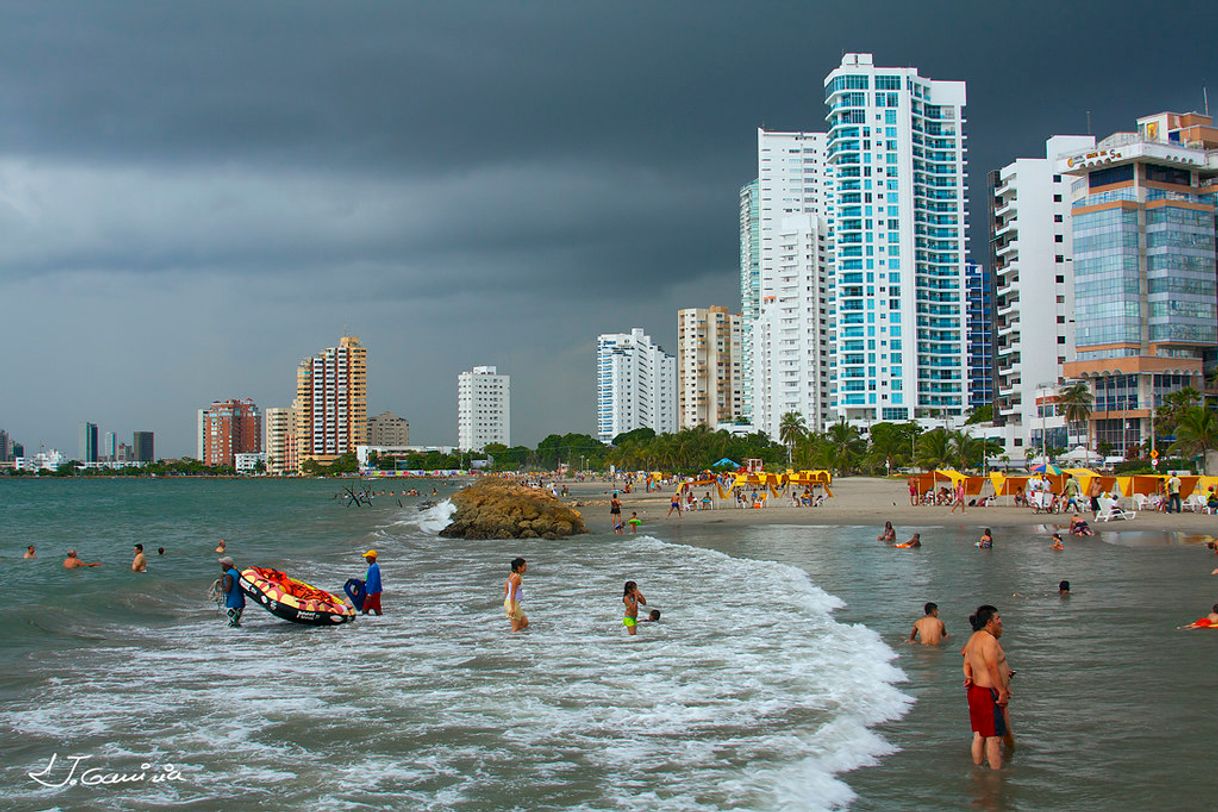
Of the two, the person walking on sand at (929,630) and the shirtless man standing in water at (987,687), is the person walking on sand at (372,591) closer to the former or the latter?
the person walking on sand at (929,630)

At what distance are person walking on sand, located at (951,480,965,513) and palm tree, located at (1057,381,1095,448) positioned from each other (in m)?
40.6

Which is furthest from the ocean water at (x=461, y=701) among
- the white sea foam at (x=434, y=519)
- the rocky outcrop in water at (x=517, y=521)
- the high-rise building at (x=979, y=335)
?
the high-rise building at (x=979, y=335)

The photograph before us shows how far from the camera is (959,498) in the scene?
50281 mm

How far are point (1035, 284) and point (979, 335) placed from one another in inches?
2818

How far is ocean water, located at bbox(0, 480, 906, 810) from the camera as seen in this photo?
9281mm

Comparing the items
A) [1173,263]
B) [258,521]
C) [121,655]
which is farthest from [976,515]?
[1173,263]

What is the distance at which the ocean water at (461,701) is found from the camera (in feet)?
30.5

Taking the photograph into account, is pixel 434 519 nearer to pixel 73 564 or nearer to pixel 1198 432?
pixel 73 564

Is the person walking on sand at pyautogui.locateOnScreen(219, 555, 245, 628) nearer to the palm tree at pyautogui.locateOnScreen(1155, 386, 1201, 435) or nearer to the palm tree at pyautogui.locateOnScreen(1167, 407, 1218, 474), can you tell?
the palm tree at pyautogui.locateOnScreen(1167, 407, 1218, 474)

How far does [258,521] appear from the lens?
68.5 meters

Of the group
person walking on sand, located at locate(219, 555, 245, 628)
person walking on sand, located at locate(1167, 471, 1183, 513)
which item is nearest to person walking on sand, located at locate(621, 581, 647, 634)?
person walking on sand, located at locate(219, 555, 245, 628)

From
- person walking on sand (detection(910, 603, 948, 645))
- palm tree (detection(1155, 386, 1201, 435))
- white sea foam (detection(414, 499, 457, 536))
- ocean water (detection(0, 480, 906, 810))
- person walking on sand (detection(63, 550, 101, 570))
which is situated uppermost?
palm tree (detection(1155, 386, 1201, 435))

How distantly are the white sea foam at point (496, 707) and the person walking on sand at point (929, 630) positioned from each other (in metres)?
0.71

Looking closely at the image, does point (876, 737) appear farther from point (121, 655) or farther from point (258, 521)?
point (258, 521)
